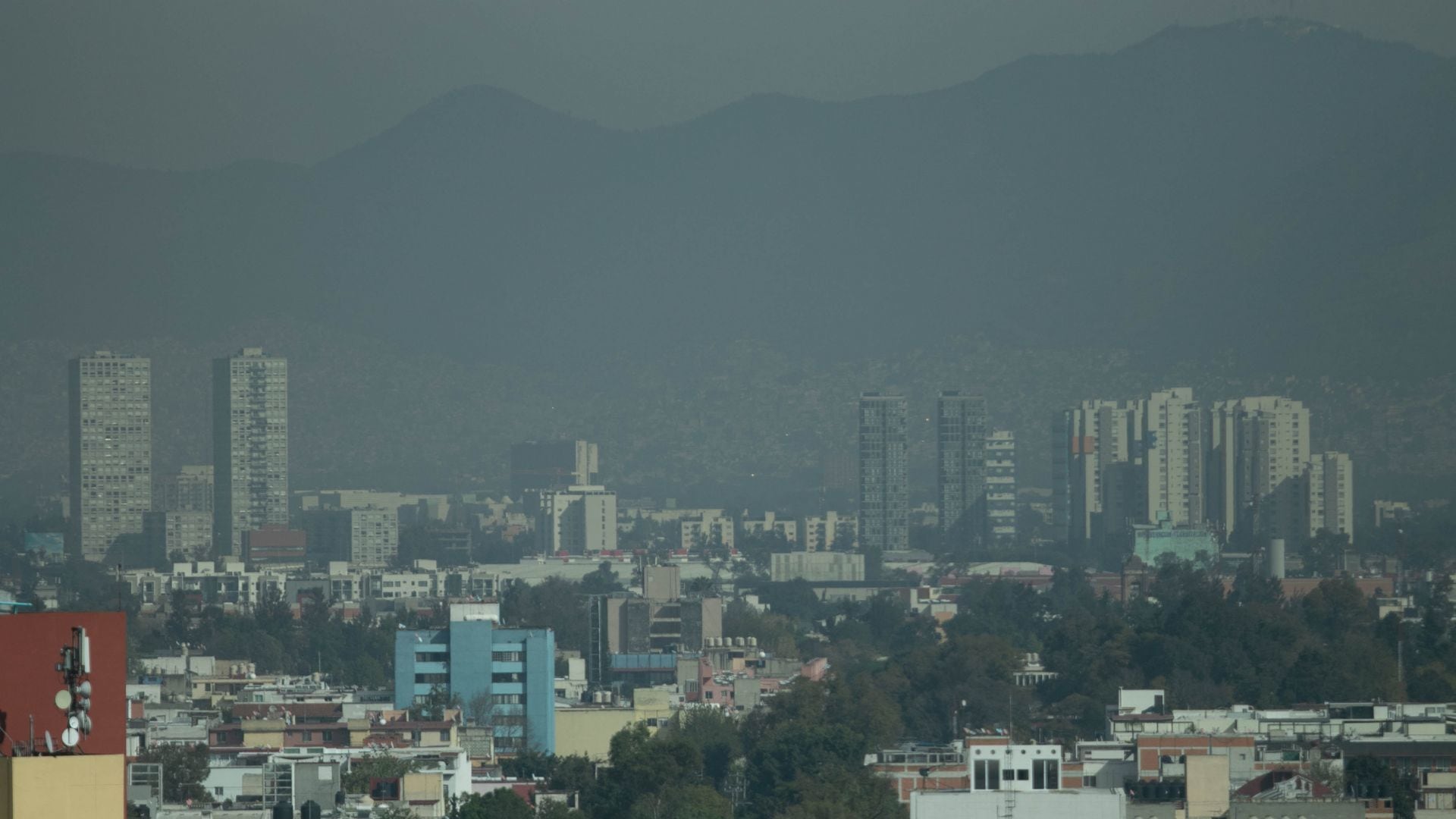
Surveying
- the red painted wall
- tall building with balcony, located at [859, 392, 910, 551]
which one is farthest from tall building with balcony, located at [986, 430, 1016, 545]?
the red painted wall

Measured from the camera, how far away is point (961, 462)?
14950cm

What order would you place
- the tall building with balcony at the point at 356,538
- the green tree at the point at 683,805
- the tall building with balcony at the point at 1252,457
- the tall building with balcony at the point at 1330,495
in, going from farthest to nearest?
the tall building with balcony at the point at 356,538
the tall building with balcony at the point at 1252,457
the tall building with balcony at the point at 1330,495
the green tree at the point at 683,805

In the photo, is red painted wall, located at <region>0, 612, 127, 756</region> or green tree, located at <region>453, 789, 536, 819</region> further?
green tree, located at <region>453, 789, 536, 819</region>

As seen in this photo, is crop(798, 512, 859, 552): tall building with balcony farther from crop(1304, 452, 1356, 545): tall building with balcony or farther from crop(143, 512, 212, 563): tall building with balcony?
crop(143, 512, 212, 563): tall building with balcony

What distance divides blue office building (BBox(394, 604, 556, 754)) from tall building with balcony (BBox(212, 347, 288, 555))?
8071 centimetres

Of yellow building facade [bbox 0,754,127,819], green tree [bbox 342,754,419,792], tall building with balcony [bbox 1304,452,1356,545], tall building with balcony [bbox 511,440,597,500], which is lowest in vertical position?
green tree [bbox 342,754,419,792]

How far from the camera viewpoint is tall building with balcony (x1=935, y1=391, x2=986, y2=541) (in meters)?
147

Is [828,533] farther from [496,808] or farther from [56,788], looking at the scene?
[56,788]

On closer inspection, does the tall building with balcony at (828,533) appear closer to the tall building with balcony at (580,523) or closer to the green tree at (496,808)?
the tall building with balcony at (580,523)

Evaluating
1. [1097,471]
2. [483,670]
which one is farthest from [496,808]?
[1097,471]

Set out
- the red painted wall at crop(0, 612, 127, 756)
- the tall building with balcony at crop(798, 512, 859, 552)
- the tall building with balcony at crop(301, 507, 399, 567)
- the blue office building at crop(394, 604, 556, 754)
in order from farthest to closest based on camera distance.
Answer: the tall building with balcony at crop(798, 512, 859, 552), the tall building with balcony at crop(301, 507, 399, 567), the blue office building at crop(394, 604, 556, 754), the red painted wall at crop(0, 612, 127, 756)

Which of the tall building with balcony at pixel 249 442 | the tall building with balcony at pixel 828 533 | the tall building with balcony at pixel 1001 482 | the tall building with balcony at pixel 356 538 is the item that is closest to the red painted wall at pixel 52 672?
the tall building with balcony at pixel 356 538

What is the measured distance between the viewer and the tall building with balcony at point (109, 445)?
123375mm

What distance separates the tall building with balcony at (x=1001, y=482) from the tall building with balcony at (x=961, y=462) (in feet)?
5.04
